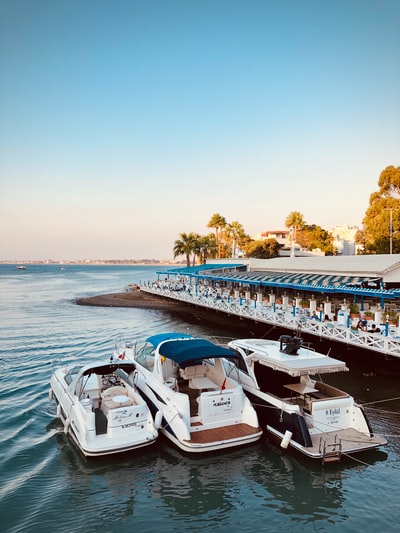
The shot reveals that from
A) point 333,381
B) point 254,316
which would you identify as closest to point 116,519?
point 333,381

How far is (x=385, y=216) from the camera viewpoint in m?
48.5

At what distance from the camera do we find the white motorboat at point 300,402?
10219mm

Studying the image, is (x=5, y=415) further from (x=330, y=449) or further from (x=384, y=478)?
(x=384, y=478)

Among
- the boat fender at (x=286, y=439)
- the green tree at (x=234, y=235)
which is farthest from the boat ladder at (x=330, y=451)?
the green tree at (x=234, y=235)

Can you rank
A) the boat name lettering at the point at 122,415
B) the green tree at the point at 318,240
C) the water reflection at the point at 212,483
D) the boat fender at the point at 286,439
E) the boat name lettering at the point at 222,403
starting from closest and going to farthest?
the water reflection at the point at 212,483 < the boat name lettering at the point at 122,415 < the boat fender at the point at 286,439 < the boat name lettering at the point at 222,403 < the green tree at the point at 318,240

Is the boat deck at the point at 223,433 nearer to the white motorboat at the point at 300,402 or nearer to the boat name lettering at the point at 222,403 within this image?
the boat name lettering at the point at 222,403

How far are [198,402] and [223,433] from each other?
1.02 m

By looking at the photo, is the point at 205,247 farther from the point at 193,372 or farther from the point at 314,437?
the point at 314,437

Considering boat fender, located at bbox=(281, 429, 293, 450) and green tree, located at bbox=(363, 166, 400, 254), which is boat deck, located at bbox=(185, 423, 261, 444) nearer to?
boat fender, located at bbox=(281, 429, 293, 450)

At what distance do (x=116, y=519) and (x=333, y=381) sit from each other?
11717 millimetres

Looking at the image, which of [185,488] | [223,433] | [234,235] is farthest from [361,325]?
[234,235]

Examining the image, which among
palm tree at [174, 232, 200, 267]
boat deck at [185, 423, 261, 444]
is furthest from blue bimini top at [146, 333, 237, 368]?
palm tree at [174, 232, 200, 267]

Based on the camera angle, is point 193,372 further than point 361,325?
No

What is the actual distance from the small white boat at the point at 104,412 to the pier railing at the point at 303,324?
1072 centimetres
